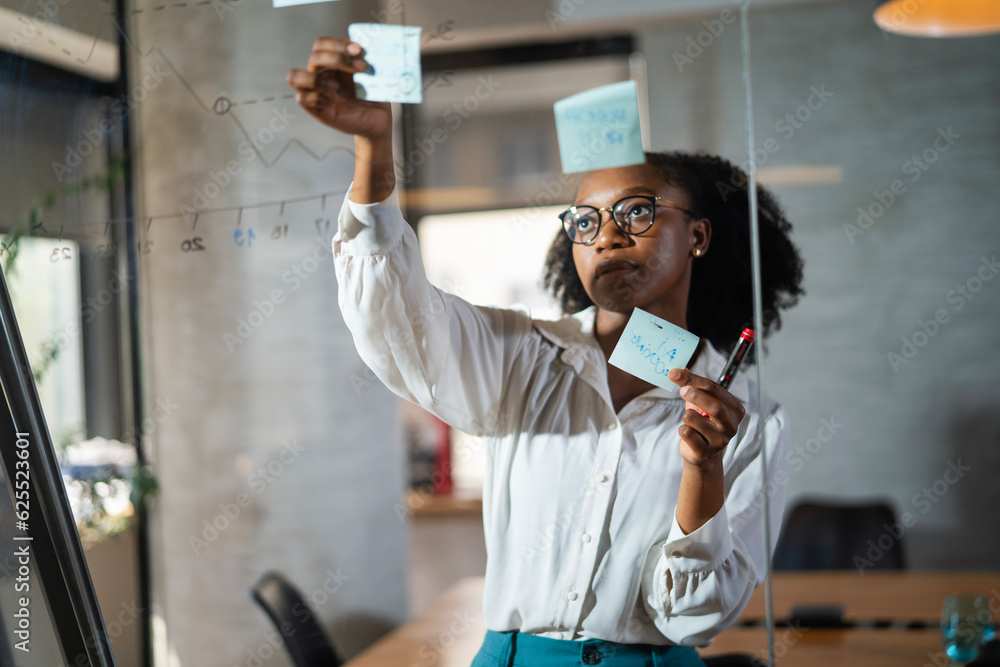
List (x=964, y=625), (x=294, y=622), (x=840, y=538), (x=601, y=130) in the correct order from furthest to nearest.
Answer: (x=840, y=538) → (x=964, y=625) → (x=294, y=622) → (x=601, y=130)

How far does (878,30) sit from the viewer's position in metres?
1.39

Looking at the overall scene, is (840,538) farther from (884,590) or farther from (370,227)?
(370,227)

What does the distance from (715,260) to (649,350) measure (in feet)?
0.50

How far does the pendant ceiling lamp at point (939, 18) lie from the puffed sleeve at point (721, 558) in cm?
90

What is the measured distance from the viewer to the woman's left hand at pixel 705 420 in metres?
0.81

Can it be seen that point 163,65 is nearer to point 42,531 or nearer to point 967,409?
point 42,531

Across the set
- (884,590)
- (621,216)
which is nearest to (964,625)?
(884,590)

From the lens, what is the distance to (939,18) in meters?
1.39

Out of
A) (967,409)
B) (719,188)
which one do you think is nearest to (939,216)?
(967,409)

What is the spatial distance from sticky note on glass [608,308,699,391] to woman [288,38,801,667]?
10mm

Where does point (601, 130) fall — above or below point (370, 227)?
above

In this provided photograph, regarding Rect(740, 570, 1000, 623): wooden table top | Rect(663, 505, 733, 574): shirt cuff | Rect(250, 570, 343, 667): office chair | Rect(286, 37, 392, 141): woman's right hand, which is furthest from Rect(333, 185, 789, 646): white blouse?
Rect(740, 570, 1000, 623): wooden table top

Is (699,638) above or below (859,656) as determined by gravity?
above

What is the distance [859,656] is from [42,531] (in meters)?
1.43
